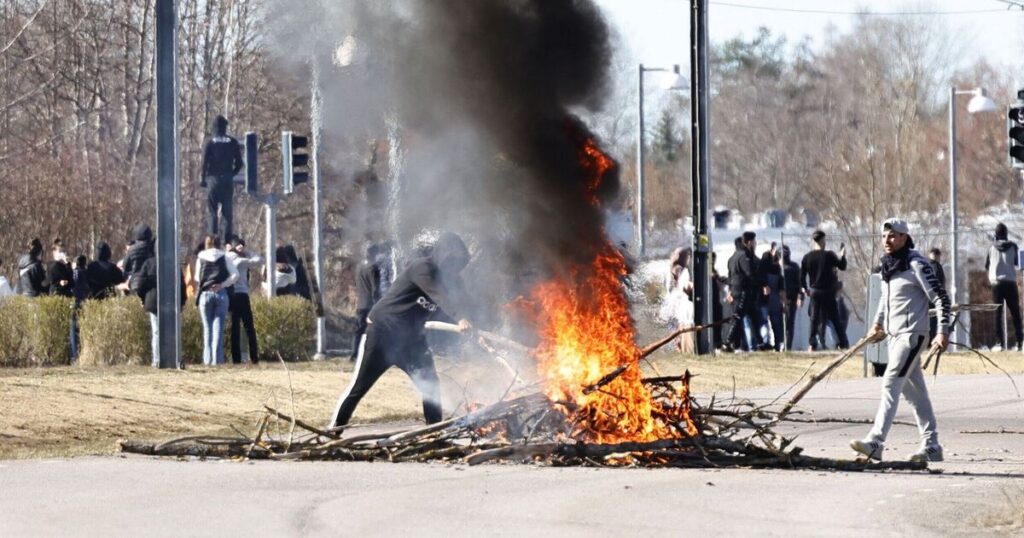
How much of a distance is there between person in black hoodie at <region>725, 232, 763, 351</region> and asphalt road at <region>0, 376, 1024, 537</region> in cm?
1270

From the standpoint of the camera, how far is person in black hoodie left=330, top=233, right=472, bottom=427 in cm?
1310

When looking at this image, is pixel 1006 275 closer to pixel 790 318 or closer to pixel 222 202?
pixel 790 318

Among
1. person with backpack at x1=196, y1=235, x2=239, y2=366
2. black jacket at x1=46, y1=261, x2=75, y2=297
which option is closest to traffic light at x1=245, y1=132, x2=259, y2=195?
person with backpack at x1=196, y1=235, x2=239, y2=366

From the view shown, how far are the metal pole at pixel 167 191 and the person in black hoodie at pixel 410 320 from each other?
6302mm

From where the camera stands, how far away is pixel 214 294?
20984mm

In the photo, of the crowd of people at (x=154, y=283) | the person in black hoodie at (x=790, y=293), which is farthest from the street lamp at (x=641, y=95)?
the crowd of people at (x=154, y=283)

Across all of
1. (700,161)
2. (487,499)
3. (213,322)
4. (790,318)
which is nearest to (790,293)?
(790,318)

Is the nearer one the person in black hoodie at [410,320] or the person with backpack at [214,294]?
the person in black hoodie at [410,320]

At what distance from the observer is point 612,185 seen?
527 inches

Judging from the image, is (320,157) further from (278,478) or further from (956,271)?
(956,271)

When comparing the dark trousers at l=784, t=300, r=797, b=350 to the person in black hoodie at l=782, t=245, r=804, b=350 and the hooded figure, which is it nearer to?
the person in black hoodie at l=782, t=245, r=804, b=350

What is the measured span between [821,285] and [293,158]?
828cm

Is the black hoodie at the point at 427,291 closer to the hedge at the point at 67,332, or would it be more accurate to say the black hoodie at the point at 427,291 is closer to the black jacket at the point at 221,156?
the hedge at the point at 67,332

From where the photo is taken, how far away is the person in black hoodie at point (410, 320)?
1310cm
